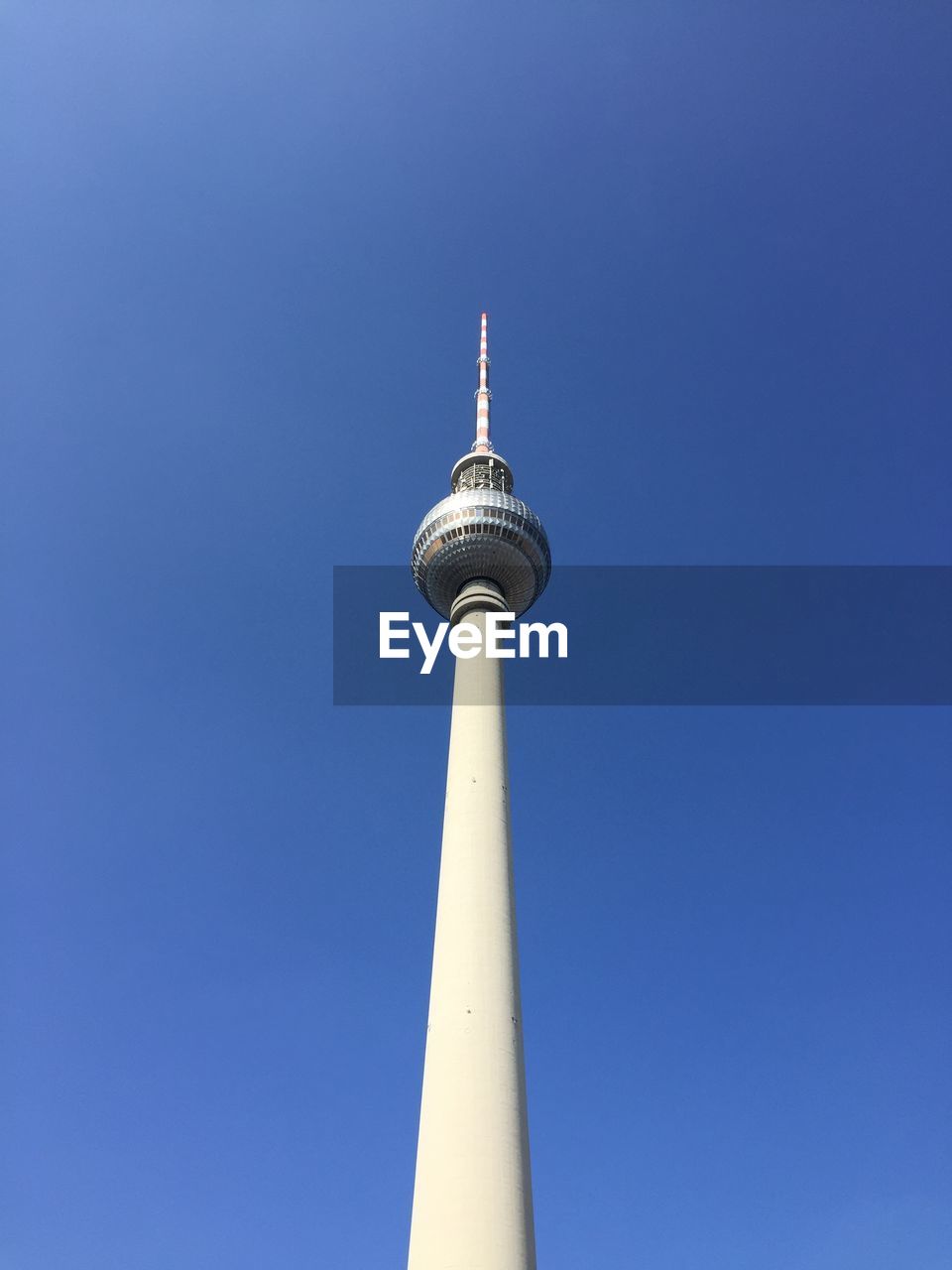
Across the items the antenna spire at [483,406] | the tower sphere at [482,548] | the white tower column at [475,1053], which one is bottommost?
the white tower column at [475,1053]

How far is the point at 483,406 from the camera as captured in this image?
80.1 m

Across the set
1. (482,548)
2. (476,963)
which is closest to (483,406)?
(482,548)

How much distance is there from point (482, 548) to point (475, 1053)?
35.2 meters

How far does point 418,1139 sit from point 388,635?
26.5 m

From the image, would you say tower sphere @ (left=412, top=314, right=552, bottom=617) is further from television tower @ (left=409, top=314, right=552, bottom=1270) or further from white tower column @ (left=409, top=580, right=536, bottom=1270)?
→ white tower column @ (left=409, top=580, right=536, bottom=1270)

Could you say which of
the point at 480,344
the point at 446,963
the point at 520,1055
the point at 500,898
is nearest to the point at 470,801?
→ the point at 500,898

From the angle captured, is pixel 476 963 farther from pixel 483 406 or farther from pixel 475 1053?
pixel 483 406

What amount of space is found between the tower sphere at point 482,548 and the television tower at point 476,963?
98 millimetres

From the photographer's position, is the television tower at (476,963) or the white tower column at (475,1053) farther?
the television tower at (476,963)

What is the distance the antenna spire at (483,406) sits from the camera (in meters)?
76.5

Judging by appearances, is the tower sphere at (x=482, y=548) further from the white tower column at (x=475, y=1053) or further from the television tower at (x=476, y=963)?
the white tower column at (x=475, y=1053)

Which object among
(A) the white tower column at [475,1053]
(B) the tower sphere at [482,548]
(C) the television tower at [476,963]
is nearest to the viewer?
(A) the white tower column at [475,1053]

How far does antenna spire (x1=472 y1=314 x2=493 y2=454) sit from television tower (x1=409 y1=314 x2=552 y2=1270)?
888 cm

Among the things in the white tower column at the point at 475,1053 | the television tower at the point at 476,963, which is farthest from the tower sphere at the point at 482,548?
the white tower column at the point at 475,1053
